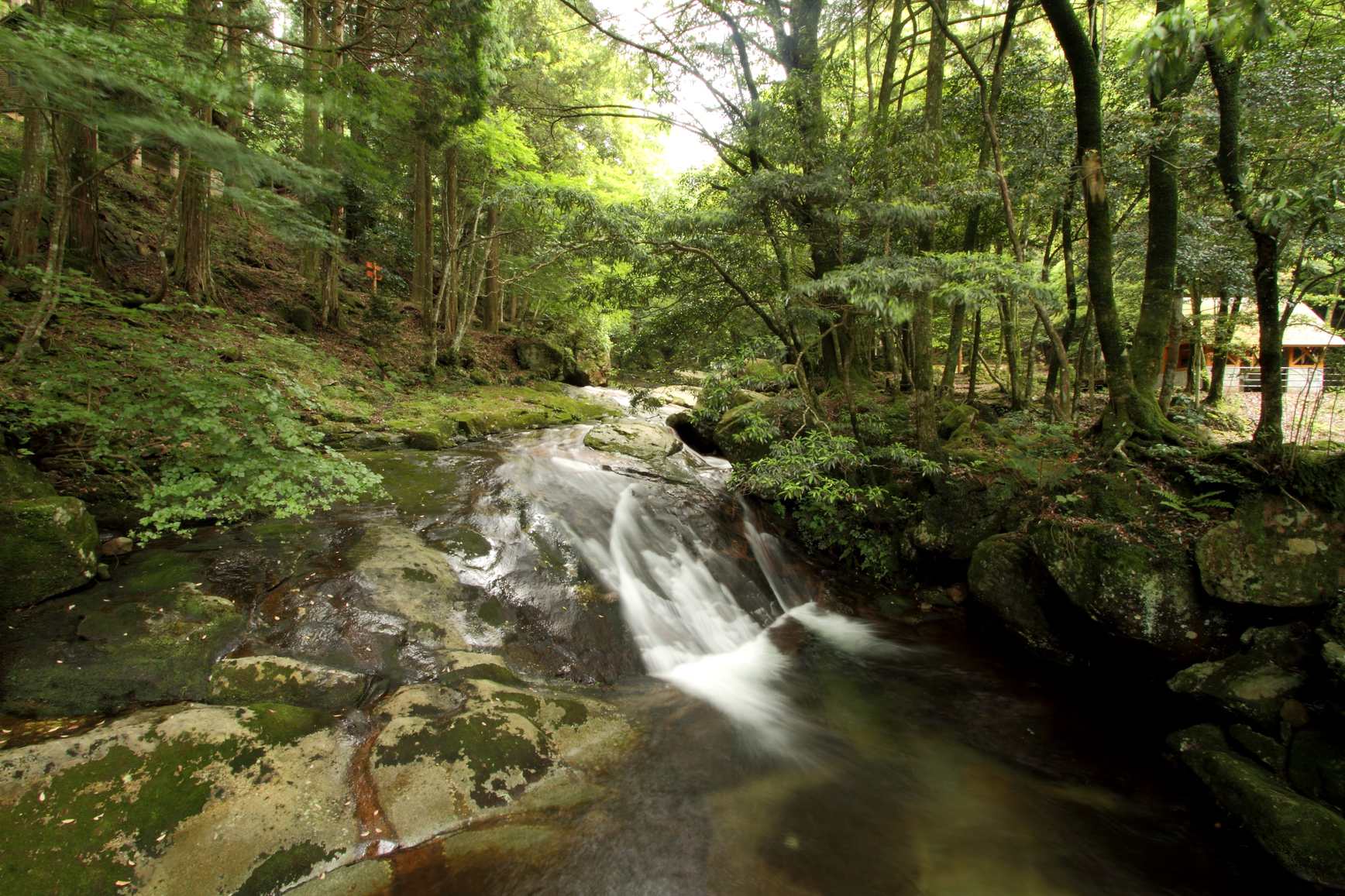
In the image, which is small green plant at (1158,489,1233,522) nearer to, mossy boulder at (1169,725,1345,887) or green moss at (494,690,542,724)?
mossy boulder at (1169,725,1345,887)

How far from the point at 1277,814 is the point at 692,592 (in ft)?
16.7

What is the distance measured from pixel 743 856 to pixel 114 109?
20.9 ft

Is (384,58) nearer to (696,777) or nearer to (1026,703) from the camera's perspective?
(696,777)

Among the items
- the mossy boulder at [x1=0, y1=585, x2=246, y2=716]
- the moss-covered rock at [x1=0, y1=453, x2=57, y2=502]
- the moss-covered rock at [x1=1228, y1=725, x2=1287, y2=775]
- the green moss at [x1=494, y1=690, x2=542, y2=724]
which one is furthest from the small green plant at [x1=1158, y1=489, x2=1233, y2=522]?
the moss-covered rock at [x1=0, y1=453, x2=57, y2=502]

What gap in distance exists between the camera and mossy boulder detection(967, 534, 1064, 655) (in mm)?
6414

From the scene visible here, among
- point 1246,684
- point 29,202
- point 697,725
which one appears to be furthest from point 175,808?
point 29,202

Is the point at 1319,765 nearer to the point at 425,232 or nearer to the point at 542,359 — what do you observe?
the point at 425,232

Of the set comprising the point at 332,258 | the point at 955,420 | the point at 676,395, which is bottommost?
the point at 955,420

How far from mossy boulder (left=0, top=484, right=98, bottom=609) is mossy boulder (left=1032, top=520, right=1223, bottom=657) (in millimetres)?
8773

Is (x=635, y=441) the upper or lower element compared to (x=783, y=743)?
upper

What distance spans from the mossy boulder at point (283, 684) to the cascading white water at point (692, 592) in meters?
2.70

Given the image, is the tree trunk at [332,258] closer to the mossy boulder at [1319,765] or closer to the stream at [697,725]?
the stream at [697,725]

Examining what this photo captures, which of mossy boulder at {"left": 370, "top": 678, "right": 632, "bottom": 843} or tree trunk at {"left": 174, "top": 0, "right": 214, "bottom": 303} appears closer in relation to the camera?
mossy boulder at {"left": 370, "top": 678, "right": 632, "bottom": 843}

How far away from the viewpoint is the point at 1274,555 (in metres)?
4.87
